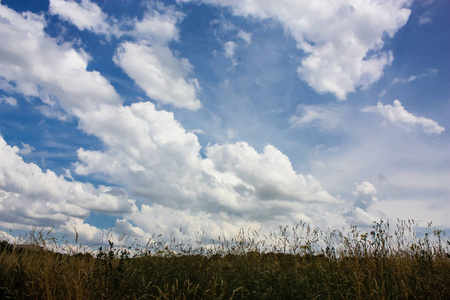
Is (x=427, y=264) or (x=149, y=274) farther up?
(x=427, y=264)

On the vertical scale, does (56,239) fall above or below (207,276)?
above

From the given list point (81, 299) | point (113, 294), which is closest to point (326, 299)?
point (113, 294)

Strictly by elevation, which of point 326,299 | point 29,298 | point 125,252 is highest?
point 125,252

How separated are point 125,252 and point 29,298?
83.7 inches

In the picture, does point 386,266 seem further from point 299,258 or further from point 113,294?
point 113,294

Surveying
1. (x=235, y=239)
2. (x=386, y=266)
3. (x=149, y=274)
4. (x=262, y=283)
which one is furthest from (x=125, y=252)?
(x=386, y=266)

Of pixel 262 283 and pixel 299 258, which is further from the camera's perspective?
pixel 299 258

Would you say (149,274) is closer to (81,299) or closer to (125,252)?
(125,252)

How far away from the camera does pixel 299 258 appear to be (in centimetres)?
1061

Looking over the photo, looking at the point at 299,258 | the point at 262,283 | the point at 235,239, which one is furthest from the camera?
the point at 235,239

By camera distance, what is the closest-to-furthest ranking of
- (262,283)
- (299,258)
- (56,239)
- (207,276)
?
(262,283)
(207,276)
(56,239)
(299,258)

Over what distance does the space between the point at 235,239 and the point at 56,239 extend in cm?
668

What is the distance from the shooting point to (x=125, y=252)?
7.57 m

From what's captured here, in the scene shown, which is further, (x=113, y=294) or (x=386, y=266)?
(x=386, y=266)
